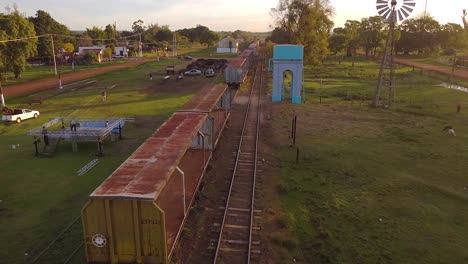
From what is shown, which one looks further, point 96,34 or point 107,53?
point 96,34

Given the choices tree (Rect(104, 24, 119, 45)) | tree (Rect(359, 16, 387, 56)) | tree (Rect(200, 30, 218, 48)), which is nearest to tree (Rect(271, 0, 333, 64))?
tree (Rect(359, 16, 387, 56))

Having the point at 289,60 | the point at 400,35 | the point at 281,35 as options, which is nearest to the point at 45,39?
the point at 281,35

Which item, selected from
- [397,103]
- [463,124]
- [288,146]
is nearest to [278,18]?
[397,103]

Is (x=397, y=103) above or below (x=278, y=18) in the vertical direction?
below

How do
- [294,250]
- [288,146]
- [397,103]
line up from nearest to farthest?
[294,250], [288,146], [397,103]

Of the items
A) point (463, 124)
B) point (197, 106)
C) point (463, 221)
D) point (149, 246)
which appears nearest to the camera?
point (149, 246)

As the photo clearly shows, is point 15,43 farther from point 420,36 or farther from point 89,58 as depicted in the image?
point 420,36

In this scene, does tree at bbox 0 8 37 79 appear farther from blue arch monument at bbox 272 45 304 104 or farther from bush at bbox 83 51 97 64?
bush at bbox 83 51 97 64

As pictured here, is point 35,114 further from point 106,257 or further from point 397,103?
point 397,103
